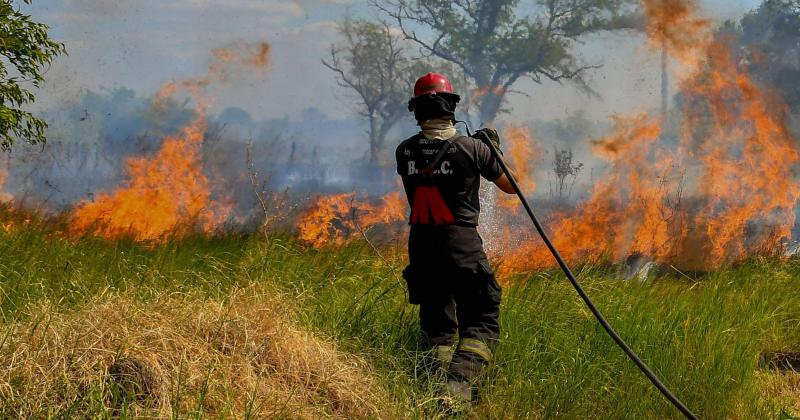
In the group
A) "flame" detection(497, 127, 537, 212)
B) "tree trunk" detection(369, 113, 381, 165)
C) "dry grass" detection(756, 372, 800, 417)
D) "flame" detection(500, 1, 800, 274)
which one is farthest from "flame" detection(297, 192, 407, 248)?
"dry grass" detection(756, 372, 800, 417)

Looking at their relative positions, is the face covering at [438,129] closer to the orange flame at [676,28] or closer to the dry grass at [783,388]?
the dry grass at [783,388]

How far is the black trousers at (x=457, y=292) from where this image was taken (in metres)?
4.89

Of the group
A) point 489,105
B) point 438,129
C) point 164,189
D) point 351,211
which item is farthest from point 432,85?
point 489,105

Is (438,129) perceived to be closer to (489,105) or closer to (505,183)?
(505,183)

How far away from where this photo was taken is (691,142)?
16.0 m

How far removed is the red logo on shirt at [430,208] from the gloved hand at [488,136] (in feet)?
1.28

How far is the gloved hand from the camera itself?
4.88 metres

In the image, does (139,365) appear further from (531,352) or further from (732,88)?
(732,88)

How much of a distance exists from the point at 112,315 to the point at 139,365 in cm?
52

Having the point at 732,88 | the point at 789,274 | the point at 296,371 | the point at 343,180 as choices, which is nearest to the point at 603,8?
the point at 732,88

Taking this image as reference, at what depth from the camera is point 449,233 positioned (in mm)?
4922

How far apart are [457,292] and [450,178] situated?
2.22 feet

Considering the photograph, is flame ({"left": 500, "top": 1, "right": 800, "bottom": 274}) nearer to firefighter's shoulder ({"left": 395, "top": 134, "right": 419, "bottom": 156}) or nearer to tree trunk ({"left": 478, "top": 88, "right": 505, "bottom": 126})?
tree trunk ({"left": 478, "top": 88, "right": 505, "bottom": 126})

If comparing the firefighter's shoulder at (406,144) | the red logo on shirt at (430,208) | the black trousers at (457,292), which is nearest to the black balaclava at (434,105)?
the firefighter's shoulder at (406,144)
